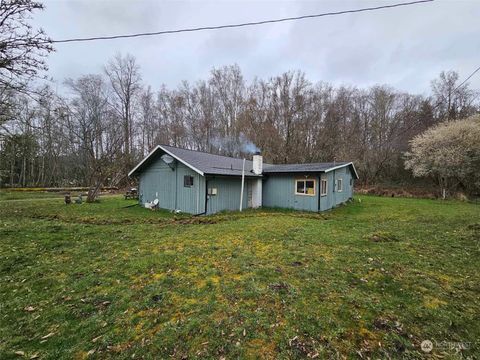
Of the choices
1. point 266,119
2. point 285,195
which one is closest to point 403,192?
point 285,195

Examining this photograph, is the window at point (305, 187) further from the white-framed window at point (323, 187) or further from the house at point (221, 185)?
the white-framed window at point (323, 187)

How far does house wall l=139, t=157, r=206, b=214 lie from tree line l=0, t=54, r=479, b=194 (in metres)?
15.4

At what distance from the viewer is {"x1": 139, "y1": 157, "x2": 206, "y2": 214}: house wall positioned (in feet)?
38.1

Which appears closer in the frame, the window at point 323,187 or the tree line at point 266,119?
the window at point 323,187

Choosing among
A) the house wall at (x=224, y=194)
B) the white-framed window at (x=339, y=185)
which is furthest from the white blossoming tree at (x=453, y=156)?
the house wall at (x=224, y=194)

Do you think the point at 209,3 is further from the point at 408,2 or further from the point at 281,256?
the point at 281,256

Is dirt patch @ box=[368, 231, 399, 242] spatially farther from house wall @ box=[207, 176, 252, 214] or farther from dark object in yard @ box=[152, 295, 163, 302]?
house wall @ box=[207, 176, 252, 214]

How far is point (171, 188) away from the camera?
41.6 ft

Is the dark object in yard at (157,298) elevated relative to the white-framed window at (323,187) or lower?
lower

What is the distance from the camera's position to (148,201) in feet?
45.2

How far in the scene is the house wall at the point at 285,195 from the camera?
13.5 meters

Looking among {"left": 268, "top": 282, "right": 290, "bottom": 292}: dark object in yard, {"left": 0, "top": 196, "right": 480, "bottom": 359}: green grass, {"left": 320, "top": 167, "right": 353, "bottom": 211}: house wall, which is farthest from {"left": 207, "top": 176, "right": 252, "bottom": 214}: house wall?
{"left": 268, "top": 282, "right": 290, "bottom": 292}: dark object in yard

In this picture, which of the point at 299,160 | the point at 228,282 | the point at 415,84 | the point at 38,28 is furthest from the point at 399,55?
the point at 415,84

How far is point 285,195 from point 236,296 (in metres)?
11.3
